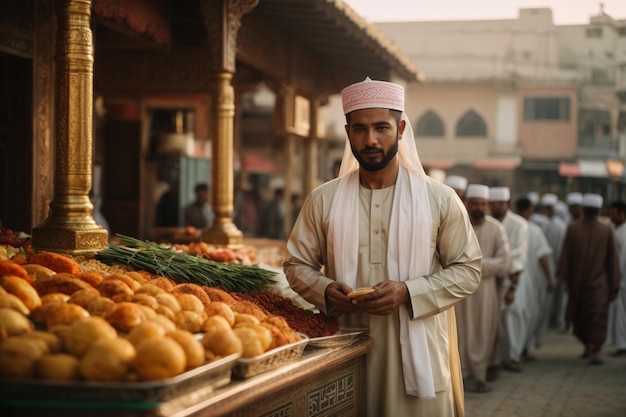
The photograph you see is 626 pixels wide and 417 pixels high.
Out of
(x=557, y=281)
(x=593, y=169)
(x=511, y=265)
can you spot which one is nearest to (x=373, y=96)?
(x=511, y=265)

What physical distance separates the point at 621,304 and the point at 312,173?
4980mm

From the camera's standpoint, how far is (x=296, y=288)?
4.10 metres

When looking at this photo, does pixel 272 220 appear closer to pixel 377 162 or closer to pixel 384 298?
pixel 377 162

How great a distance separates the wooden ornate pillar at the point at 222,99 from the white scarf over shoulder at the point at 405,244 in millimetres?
3700

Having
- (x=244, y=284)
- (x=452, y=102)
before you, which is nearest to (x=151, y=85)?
(x=244, y=284)

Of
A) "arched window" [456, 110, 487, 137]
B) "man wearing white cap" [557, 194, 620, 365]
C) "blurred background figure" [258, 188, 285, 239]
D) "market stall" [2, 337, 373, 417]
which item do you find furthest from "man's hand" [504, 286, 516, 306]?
"arched window" [456, 110, 487, 137]

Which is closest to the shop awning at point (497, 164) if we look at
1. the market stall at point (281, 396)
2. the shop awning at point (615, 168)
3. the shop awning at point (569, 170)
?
the shop awning at point (569, 170)

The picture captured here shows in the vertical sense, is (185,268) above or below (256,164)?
below

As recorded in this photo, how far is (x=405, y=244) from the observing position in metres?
3.95

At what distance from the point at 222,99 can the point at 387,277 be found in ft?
13.6

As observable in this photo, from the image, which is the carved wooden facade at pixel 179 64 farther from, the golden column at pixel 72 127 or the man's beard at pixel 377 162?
the man's beard at pixel 377 162

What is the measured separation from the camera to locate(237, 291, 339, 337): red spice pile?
3832mm

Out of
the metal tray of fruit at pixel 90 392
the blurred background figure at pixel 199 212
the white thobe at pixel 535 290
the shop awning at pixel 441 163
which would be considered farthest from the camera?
the shop awning at pixel 441 163

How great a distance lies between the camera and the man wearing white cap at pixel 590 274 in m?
10.7
